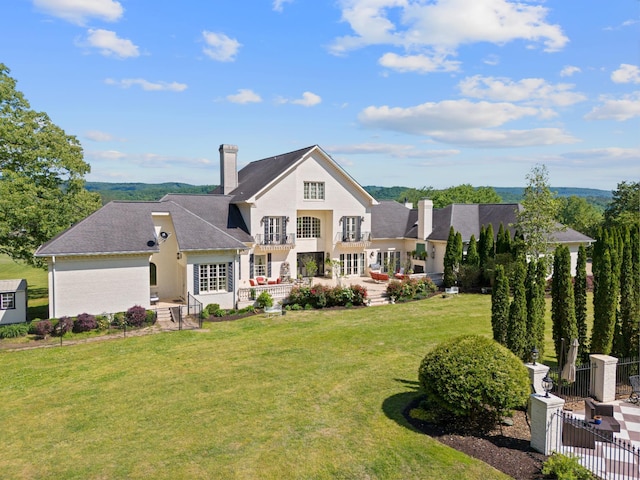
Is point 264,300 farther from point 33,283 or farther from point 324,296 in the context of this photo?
point 33,283

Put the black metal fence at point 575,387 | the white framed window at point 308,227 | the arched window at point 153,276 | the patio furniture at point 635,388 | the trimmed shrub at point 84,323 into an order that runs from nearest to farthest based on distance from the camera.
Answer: the patio furniture at point 635,388
the black metal fence at point 575,387
the trimmed shrub at point 84,323
the arched window at point 153,276
the white framed window at point 308,227

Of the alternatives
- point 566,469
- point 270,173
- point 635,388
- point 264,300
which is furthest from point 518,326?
point 270,173

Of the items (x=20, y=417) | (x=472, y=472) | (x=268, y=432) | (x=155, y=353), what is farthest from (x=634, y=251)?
(x=20, y=417)

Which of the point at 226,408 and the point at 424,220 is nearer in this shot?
the point at 226,408

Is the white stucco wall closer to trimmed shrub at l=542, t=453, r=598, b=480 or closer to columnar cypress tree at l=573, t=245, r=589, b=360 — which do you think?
columnar cypress tree at l=573, t=245, r=589, b=360

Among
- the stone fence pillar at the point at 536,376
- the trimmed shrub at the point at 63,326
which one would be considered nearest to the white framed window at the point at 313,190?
the trimmed shrub at the point at 63,326

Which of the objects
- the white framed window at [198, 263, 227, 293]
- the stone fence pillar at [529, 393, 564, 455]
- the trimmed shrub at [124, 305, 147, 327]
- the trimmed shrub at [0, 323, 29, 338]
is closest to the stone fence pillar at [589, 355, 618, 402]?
the stone fence pillar at [529, 393, 564, 455]

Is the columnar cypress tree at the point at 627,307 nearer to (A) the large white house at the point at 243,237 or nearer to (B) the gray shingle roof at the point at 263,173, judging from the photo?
(A) the large white house at the point at 243,237
